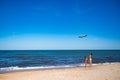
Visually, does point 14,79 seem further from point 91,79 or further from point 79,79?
point 91,79

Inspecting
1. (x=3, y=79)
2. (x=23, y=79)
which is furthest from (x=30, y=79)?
(x=3, y=79)

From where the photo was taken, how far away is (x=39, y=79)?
10.3 m

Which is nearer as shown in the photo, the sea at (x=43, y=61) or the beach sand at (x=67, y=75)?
the beach sand at (x=67, y=75)

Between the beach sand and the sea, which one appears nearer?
the beach sand

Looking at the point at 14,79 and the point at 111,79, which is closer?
the point at 111,79

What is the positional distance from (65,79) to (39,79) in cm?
161

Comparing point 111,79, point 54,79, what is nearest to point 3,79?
point 54,79

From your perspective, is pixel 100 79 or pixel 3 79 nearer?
pixel 100 79

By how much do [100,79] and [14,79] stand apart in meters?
5.41

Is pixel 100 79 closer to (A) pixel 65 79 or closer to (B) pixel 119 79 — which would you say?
(B) pixel 119 79

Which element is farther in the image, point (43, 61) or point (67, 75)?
point (43, 61)

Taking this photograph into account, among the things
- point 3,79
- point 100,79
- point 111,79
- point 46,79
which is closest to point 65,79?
point 46,79

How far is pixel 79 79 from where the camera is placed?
10.2 m

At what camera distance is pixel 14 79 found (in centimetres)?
1066
